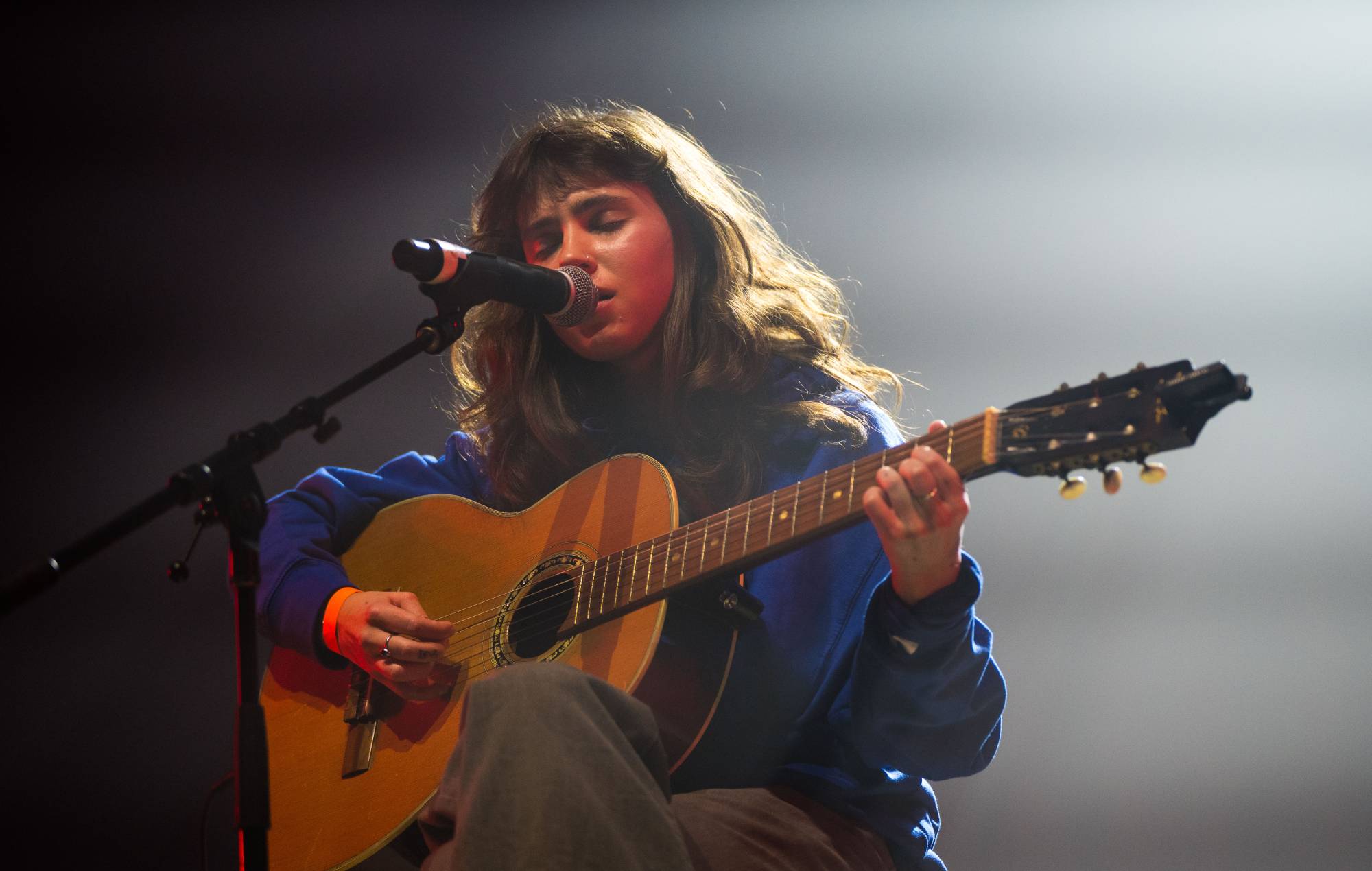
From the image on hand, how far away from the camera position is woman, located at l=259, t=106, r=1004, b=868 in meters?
1.25

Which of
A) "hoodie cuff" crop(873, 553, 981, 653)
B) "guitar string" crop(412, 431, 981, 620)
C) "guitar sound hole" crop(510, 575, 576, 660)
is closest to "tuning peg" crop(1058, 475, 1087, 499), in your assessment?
"guitar string" crop(412, 431, 981, 620)

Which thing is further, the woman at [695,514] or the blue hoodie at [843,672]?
the blue hoodie at [843,672]

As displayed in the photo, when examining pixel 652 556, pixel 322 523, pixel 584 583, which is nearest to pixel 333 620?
pixel 322 523

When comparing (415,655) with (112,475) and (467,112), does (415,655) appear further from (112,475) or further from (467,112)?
(467,112)

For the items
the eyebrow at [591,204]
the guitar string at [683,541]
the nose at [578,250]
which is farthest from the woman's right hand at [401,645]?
the eyebrow at [591,204]

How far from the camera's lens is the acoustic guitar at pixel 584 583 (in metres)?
1.44

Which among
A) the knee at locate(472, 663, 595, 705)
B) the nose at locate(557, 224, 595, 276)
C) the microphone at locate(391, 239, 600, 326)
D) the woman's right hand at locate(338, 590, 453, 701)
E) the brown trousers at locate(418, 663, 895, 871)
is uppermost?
the nose at locate(557, 224, 595, 276)

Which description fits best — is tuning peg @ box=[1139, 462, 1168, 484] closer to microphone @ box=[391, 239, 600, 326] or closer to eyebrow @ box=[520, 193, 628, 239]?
microphone @ box=[391, 239, 600, 326]

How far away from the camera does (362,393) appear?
A: 3.05 meters

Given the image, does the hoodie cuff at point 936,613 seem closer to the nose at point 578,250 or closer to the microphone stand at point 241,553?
the microphone stand at point 241,553

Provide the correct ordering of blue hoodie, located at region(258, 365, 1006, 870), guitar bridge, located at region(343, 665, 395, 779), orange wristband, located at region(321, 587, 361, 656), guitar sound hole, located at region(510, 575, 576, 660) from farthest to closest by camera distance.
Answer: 1. orange wristband, located at region(321, 587, 361, 656)
2. guitar bridge, located at region(343, 665, 395, 779)
3. guitar sound hole, located at region(510, 575, 576, 660)
4. blue hoodie, located at region(258, 365, 1006, 870)

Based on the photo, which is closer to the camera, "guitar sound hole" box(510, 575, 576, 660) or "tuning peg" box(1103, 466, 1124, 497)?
"tuning peg" box(1103, 466, 1124, 497)

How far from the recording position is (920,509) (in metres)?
1.52

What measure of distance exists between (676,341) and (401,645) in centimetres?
89
